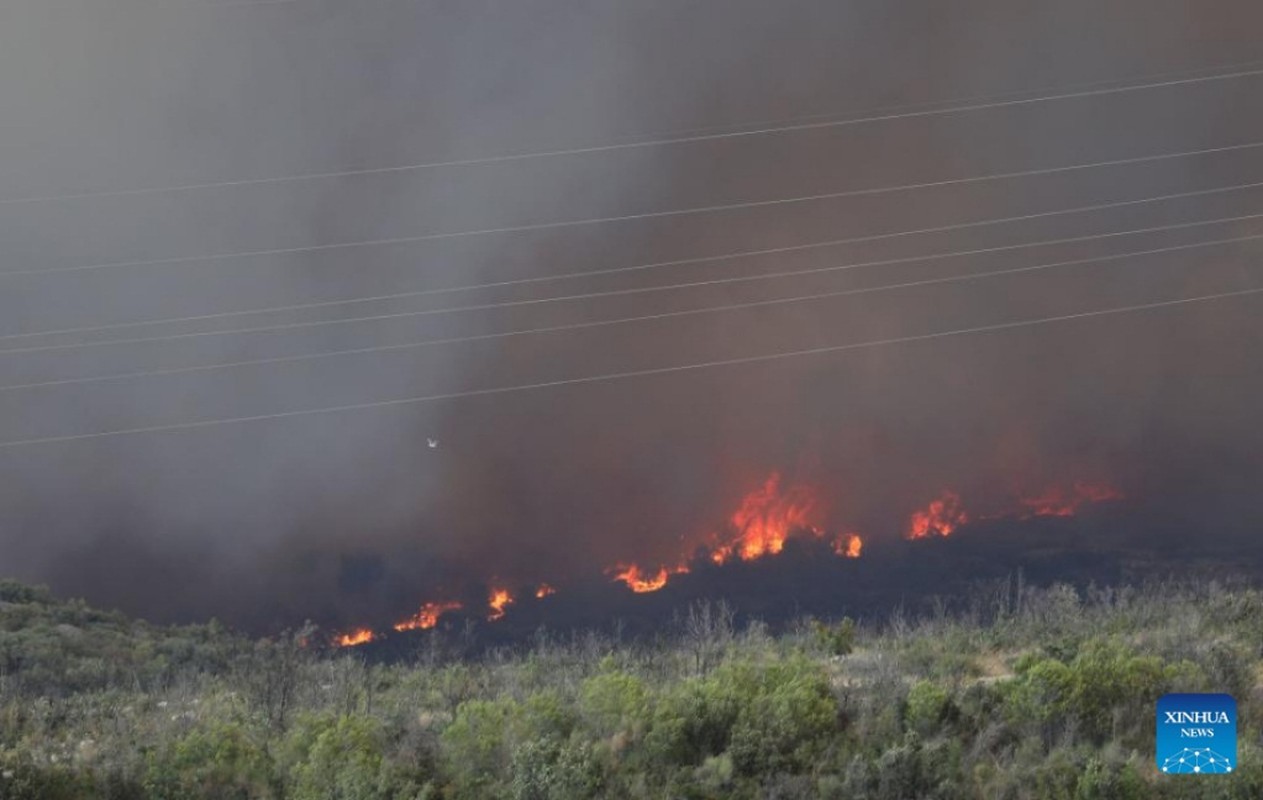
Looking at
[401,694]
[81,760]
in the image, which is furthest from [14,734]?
[401,694]

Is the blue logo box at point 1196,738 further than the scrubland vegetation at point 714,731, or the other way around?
the scrubland vegetation at point 714,731

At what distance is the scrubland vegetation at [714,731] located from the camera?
25.2m

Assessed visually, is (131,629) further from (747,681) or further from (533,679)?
(747,681)

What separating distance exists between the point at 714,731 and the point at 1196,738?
28.7 feet

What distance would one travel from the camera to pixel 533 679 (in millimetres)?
32500

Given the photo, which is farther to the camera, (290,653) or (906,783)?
(290,653)

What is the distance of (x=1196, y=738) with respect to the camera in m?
23.5

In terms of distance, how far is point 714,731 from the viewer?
26.7 m

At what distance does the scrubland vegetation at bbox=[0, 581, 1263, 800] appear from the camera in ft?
82.6

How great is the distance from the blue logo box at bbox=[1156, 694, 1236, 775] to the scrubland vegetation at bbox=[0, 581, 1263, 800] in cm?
55

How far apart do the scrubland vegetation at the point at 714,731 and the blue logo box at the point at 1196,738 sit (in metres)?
0.55

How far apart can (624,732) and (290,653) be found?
753 inches

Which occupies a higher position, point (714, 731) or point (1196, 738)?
point (714, 731)

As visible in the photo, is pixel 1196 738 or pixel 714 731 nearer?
pixel 1196 738
